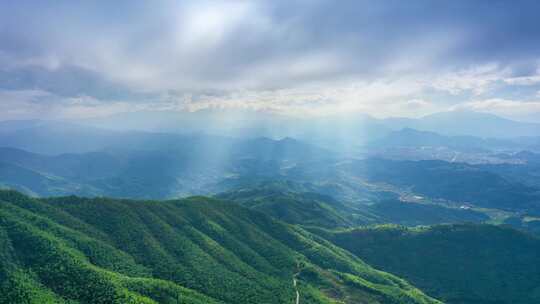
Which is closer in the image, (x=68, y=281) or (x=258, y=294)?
(x=68, y=281)

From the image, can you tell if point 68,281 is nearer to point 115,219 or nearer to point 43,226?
point 43,226

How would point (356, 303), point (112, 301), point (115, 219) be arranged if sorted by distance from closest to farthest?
point (112, 301)
point (356, 303)
point (115, 219)

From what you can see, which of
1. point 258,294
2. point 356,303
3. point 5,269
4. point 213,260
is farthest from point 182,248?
point 356,303

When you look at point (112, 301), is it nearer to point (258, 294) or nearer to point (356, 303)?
point (258, 294)

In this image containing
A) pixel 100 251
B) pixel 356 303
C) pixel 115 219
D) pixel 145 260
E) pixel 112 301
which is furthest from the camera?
pixel 115 219

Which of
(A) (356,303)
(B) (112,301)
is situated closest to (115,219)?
(B) (112,301)

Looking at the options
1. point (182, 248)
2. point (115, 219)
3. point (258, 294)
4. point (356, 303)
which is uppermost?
point (115, 219)

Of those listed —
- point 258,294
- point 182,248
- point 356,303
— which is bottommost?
point 356,303

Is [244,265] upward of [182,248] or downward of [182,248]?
downward

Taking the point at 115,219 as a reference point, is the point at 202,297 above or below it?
below

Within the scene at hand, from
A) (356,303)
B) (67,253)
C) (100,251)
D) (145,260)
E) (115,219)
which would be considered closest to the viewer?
(67,253)
